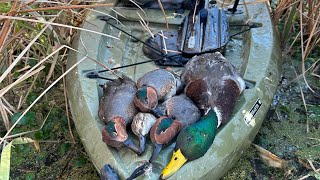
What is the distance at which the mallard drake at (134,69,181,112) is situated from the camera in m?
2.23

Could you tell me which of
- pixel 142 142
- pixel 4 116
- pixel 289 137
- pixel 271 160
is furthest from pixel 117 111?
pixel 289 137

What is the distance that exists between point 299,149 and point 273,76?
0.43 m

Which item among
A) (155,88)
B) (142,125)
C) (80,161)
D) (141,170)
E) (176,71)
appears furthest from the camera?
(176,71)

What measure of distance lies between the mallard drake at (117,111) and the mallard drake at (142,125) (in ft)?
0.12

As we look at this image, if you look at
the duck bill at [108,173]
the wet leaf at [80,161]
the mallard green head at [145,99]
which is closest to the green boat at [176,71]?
the duck bill at [108,173]

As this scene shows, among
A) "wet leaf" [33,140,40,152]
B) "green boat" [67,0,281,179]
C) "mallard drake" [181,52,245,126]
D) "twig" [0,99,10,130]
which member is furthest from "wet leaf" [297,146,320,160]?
"twig" [0,99,10,130]

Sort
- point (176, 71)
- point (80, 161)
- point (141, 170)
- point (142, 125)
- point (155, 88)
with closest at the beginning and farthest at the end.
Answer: point (141, 170)
point (142, 125)
point (155, 88)
point (80, 161)
point (176, 71)

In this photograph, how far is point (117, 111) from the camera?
2.25 m

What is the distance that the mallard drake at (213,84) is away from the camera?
229 cm

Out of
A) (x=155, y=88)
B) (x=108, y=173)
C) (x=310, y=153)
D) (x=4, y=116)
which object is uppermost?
(x=155, y=88)

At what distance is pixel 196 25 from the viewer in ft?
9.36

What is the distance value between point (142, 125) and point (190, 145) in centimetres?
23

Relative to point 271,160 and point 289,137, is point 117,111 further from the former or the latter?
point 289,137

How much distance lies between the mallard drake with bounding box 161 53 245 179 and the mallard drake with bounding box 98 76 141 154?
198 mm
